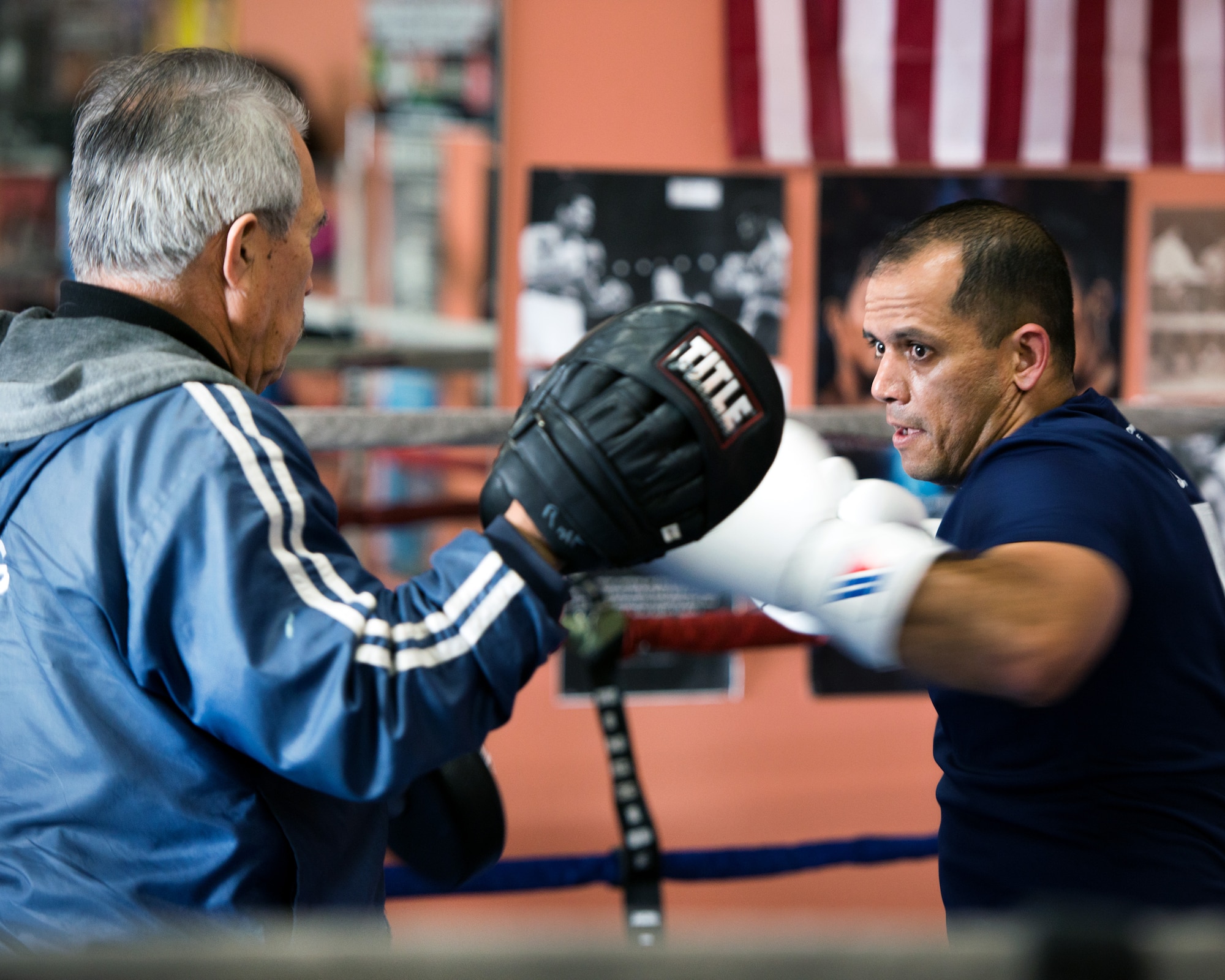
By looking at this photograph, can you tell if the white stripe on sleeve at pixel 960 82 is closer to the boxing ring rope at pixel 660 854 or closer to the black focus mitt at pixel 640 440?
the boxing ring rope at pixel 660 854

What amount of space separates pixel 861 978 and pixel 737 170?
295cm

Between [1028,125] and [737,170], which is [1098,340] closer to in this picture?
[1028,125]

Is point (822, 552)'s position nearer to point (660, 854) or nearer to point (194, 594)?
point (194, 594)

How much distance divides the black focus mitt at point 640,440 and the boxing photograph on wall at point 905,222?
2207 mm

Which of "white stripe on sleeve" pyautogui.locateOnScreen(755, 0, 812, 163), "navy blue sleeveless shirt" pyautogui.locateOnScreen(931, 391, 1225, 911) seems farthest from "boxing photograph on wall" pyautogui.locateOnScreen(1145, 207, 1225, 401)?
"navy blue sleeveless shirt" pyautogui.locateOnScreen(931, 391, 1225, 911)

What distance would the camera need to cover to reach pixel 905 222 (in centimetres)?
318

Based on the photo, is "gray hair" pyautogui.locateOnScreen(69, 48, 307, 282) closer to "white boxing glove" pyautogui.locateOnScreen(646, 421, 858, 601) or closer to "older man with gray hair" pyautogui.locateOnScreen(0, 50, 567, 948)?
"older man with gray hair" pyautogui.locateOnScreen(0, 50, 567, 948)

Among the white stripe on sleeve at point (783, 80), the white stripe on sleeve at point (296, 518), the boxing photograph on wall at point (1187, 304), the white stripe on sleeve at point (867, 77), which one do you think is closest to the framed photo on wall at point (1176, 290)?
the boxing photograph on wall at point (1187, 304)

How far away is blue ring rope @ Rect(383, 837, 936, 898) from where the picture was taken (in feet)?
8.26

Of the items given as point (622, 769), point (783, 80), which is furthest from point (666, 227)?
point (622, 769)

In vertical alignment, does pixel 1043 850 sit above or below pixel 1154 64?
below

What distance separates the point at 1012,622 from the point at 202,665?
644 millimetres

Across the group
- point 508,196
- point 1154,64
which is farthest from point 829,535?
point 1154,64

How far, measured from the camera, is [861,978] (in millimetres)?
365
